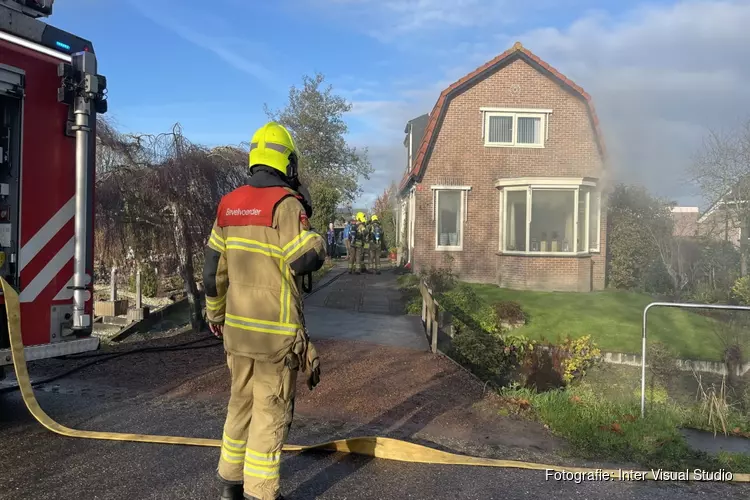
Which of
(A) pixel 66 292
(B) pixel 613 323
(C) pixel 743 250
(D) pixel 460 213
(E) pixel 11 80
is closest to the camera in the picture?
(E) pixel 11 80

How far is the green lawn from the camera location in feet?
31.2

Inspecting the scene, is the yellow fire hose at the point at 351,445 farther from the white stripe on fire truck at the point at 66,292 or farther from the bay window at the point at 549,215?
the bay window at the point at 549,215

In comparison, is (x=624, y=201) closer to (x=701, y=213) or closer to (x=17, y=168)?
(x=701, y=213)

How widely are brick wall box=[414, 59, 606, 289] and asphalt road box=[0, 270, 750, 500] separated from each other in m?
9.82

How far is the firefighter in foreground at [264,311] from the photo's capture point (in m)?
2.90

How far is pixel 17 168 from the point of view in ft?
12.6

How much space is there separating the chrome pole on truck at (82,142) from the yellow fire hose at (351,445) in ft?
1.46

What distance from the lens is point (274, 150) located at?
3.03m

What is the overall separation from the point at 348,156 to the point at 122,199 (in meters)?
26.0

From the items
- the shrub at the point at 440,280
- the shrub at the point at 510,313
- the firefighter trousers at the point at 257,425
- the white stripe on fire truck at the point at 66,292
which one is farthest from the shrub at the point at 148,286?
the firefighter trousers at the point at 257,425

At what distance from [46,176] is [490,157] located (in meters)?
13.7

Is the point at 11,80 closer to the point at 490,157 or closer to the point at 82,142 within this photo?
the point at 82,142

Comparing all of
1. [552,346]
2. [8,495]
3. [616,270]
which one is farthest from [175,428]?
[616,270]

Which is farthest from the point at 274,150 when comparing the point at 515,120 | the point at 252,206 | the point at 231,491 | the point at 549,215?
the point at 515,120
